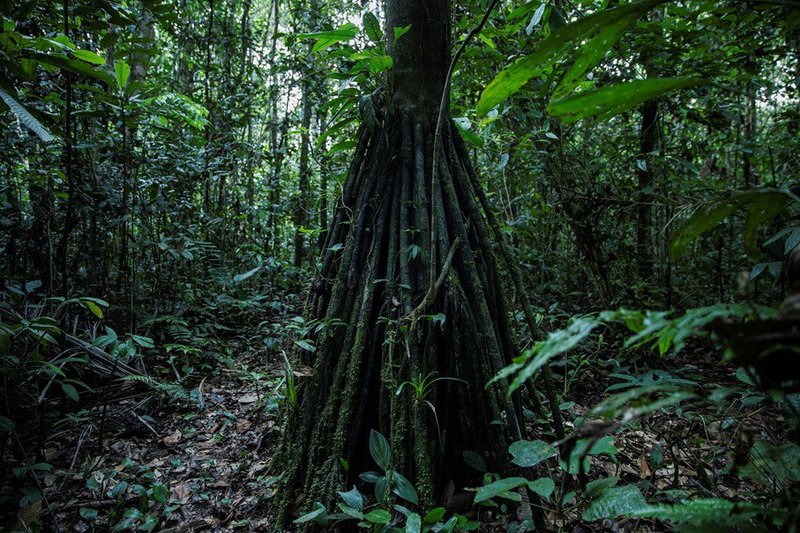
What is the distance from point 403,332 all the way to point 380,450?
486 mm

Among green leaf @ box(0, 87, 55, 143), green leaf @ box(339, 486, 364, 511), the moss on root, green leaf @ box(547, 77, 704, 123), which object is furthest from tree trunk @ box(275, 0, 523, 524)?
green leaf @ box(0, 87, 55, 143)

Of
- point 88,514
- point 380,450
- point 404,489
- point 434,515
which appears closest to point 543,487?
point 434,515

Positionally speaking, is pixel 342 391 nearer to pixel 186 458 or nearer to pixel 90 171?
pixel 186 458

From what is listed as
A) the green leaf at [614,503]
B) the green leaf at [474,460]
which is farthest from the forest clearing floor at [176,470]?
the green leaf at [614,503]

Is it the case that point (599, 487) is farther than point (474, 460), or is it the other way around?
point (474, 460)

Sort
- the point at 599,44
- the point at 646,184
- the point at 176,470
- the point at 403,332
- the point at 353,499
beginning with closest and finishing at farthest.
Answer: the point at 599,44 < the point at 353,499 < the point at 403,332 < the point at 176,470 < the point at 646,184

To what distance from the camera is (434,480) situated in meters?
1.78

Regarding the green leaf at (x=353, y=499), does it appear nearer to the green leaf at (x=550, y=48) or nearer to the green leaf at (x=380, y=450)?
the green leaf at (x=380, y=450)

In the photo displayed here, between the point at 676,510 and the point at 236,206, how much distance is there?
5237 millimetres

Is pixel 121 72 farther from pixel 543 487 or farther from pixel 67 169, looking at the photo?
pixel 543 487

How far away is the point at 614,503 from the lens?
4.51ft

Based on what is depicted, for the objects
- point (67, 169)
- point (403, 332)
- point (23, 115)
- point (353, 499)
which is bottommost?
point (353, 499)

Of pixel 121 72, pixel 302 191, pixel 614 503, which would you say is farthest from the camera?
pixel 302 191

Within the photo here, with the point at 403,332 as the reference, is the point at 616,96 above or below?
above
